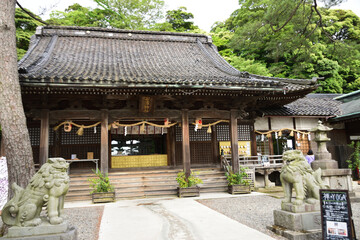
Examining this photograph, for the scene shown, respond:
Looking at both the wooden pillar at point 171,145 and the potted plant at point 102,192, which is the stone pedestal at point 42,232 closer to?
the potted plant at point 102,192

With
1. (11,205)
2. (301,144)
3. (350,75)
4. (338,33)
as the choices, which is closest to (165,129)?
(301,144)

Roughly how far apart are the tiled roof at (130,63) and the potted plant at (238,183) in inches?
138

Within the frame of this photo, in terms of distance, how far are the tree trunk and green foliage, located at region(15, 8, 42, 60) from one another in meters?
14.1

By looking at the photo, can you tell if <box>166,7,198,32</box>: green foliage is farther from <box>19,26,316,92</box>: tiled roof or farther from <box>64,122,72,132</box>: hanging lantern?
<box>64,122,72,132</box>: hanging lantern

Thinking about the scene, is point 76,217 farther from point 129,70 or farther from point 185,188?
point 129,70

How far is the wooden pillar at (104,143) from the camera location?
8916mm

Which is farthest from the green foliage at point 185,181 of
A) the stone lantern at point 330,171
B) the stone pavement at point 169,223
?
the stone lantern at point 330,171

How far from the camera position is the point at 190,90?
875 centimetres

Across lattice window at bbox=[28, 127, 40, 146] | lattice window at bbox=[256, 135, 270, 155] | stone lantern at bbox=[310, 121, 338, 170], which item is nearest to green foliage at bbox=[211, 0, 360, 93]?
lattice window at bbox=[256, 135, 270, 155]

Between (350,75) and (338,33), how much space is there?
18.2ft

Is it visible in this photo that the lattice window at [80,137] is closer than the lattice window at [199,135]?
Yes

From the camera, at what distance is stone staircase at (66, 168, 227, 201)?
9.10 meters

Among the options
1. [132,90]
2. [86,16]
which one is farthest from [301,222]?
[86,16]

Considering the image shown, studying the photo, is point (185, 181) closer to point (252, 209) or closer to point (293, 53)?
point (252, 209)
